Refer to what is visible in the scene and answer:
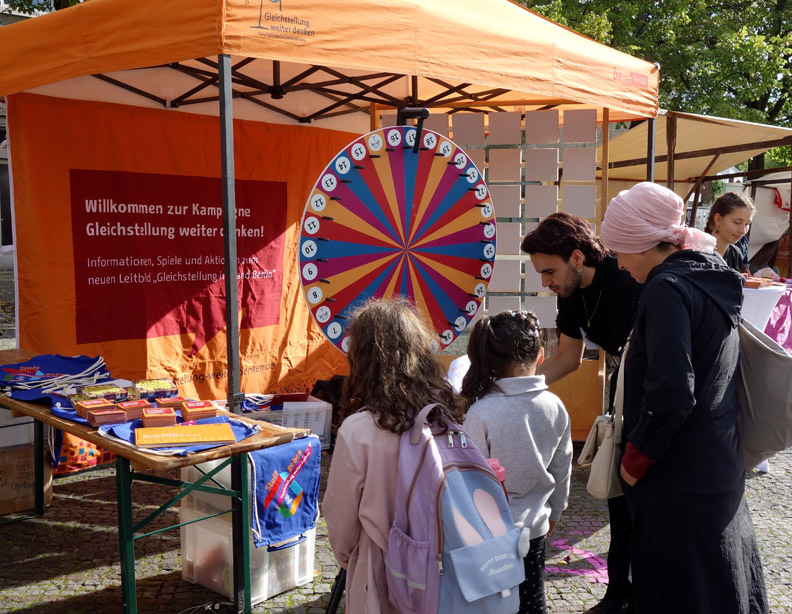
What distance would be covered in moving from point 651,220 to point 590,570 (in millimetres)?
2067

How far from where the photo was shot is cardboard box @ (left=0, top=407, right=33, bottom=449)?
421 centimetres

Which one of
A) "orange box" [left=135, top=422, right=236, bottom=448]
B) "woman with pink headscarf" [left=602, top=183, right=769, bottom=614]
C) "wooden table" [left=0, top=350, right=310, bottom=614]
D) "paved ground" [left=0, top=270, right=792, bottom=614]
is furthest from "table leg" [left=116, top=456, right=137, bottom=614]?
"woman with pink headscarf" [left=602, top=183, right=769, bottom=614]

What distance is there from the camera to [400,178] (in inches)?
143

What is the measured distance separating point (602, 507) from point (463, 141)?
2514 mm

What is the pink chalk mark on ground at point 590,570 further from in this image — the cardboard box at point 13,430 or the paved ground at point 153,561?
the cardboard box at point 13,430

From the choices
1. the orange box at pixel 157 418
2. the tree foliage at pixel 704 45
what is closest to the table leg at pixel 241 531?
the orange box at pixel 157 418

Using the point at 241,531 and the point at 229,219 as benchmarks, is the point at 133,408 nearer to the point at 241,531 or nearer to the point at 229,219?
the point at 241,531

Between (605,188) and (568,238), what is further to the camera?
(605,188)

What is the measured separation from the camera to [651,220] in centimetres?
219

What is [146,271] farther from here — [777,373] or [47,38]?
[777,373]

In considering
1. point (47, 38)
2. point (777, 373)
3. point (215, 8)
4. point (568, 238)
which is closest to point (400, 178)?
point (568, 238)

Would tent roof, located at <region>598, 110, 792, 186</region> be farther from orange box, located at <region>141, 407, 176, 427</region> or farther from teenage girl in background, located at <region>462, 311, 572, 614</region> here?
orange box, located at <region>141, 407, 176, 427</region>

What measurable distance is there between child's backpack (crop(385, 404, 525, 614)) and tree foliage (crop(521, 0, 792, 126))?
12.7 meters

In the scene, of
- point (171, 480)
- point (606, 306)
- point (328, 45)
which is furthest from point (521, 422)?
point (328, 45)
